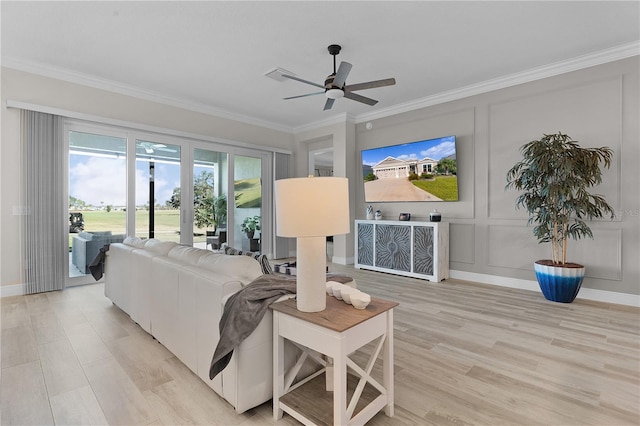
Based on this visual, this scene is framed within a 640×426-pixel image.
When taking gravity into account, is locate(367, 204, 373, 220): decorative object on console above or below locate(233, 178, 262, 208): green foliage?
below

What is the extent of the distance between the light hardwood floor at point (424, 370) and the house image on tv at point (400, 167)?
236 cm

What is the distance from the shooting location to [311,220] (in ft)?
4.86

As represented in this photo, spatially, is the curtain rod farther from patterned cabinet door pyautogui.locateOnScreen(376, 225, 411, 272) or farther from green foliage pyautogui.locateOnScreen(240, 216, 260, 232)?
patterned cabinet door pyautogui.locateOnScreen(376, 225, 411, 272)

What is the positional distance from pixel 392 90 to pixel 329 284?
3811 mm

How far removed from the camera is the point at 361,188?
6043 mm

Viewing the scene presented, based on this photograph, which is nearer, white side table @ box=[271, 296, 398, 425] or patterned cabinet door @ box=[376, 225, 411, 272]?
white side table @ box=[271, 296, 398, 425]

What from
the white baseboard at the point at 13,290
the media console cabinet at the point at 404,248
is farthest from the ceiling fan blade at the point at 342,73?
the white baseboard at the point at 13,290

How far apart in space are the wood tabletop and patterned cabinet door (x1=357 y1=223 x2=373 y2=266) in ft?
12.1

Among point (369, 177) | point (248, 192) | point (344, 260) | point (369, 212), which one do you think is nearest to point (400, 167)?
point (369, 177)

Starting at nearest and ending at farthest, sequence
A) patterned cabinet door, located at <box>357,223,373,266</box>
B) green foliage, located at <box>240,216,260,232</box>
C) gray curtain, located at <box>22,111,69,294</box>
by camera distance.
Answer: gray curtain, located at <box>22,111,69,294</box>, patterned cabinet door, located at <box>357,223,373,266</box>, green foliage, located at <box>240,216,260,232</box>

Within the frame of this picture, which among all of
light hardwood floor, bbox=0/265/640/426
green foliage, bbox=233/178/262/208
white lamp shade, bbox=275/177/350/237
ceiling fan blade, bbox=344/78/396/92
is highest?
ceiling fan blade, bbox=344/78/396/92

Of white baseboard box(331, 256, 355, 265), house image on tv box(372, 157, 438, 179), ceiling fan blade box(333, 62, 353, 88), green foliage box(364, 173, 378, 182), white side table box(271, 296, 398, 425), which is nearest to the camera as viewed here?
white side table box(271, 296, 398, 425)

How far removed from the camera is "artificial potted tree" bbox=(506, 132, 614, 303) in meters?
3.37

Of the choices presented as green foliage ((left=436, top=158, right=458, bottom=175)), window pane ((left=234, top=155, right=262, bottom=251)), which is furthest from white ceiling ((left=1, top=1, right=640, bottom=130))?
window pane ((left=234, top=155, right=262, bottom=251))
